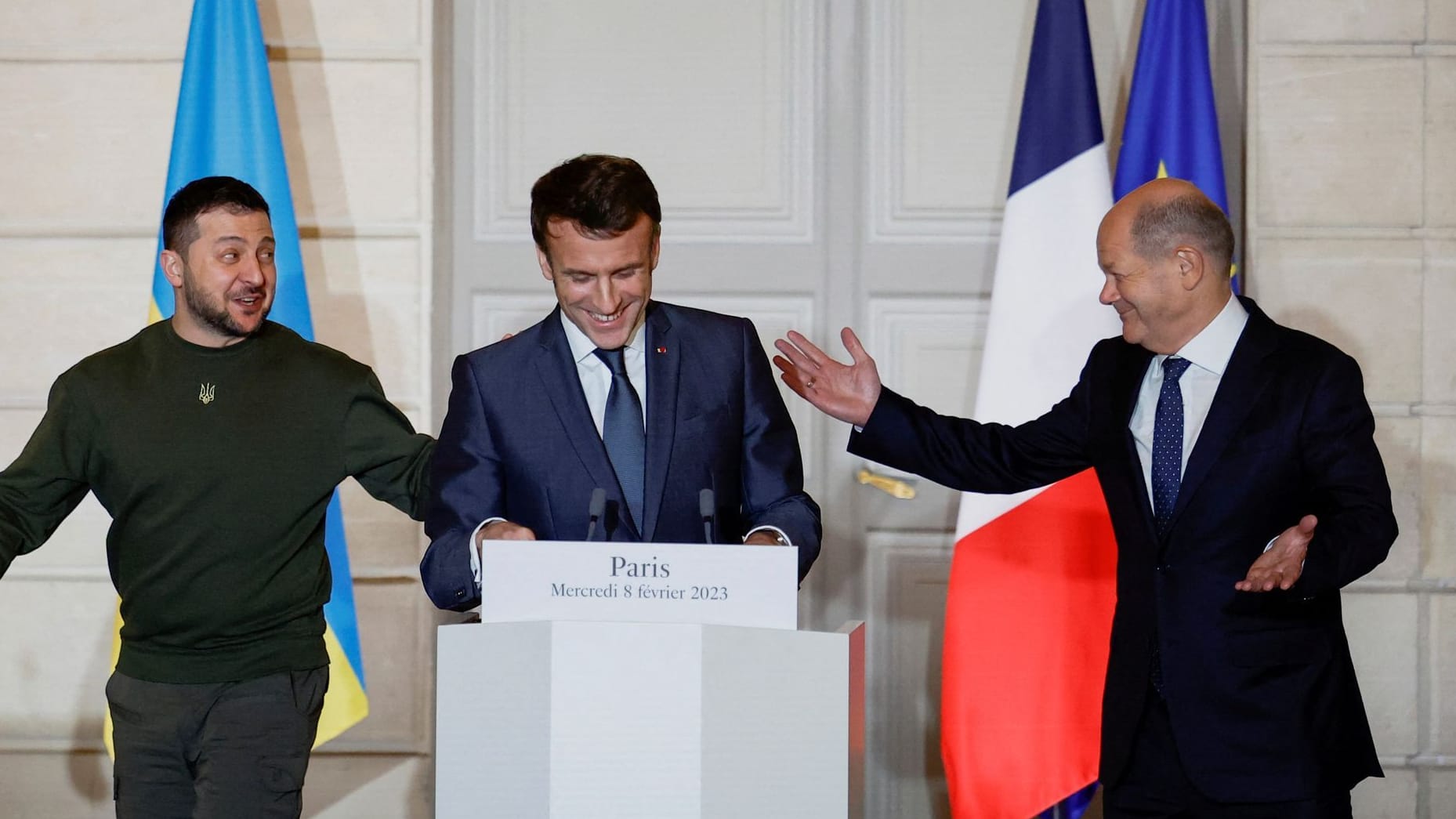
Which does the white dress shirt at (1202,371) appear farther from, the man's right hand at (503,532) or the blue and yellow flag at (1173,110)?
the blue and yellow flag at (1173,110)

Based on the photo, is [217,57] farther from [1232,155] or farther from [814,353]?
[1232,155]

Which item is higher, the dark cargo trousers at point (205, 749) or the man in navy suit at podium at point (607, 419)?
the man in navy suit at podium at point (607, 419)

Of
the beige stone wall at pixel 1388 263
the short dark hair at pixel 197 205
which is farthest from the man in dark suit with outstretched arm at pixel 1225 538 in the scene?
the beige stone wall at pixel 1388 263

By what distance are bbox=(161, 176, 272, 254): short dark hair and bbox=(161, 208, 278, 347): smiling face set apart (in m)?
0.01

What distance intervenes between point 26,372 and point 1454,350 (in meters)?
4.19

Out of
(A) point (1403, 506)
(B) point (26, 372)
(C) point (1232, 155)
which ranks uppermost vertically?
(C) point (1232, 155)

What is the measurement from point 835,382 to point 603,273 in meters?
0.65

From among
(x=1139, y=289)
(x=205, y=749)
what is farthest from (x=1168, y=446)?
(x=205, y=749)

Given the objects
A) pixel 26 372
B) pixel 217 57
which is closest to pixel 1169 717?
pixel 217 57

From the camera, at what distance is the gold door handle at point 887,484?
4.23m

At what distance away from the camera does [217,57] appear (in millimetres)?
3748

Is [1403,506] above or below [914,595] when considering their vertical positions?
above

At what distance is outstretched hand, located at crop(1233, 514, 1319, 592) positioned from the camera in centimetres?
223

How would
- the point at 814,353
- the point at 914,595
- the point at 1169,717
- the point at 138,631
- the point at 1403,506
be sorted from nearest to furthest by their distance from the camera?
the point at 1169,717 < the point at 138,631 < the point at 814,353 < the point at 1403,506 < the point at 914,595
